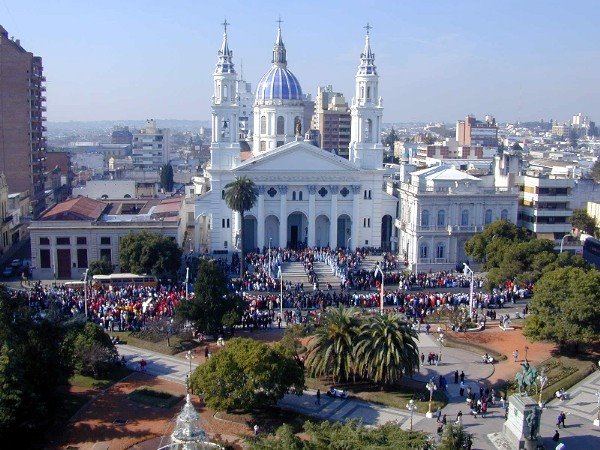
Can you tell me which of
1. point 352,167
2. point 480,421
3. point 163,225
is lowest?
point 480,421

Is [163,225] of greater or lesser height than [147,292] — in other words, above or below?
above

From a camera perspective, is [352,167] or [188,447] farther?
[352,167]

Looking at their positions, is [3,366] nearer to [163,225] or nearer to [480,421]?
[480,421]

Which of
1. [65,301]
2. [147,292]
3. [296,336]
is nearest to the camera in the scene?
[296,336]

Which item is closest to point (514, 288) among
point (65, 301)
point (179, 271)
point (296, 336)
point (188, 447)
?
point (296, 336)

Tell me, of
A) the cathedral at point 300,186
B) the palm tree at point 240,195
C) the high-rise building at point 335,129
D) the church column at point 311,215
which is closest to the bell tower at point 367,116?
the cathedral at point 300,186

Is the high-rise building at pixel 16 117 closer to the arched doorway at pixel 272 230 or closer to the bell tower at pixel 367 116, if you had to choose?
the arched doorway at pixel 272 230

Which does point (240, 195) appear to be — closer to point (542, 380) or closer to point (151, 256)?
point (151, 256)

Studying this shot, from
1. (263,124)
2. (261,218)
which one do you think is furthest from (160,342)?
(263,124)

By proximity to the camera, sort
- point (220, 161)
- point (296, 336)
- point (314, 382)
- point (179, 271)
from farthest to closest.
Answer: point (220, 161) → point (179, 271) → point (296, 336) → point (314, 382)
